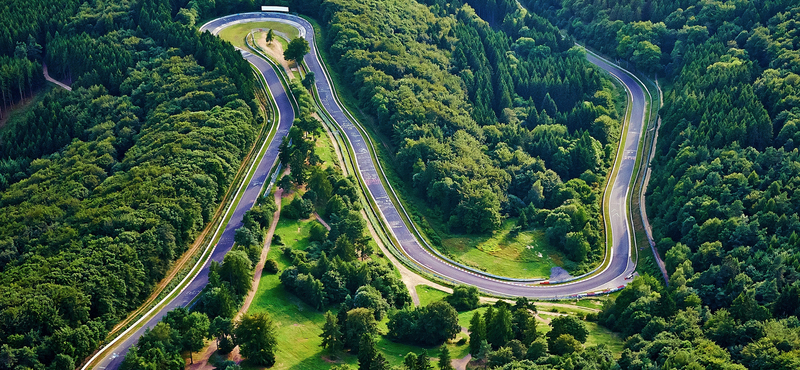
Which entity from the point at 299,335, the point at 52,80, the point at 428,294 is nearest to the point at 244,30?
the point at 52,80

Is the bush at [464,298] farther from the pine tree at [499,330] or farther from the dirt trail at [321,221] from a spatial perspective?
the dirt trail at [321,221]

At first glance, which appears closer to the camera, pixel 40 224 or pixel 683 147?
pixel 40 224

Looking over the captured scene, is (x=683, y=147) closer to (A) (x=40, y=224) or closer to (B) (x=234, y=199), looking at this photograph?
(B) (x=234, y=199)

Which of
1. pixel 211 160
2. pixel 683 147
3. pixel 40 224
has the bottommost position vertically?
pixel 40 224

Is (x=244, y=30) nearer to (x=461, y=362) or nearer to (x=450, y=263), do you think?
(x=450, y=263)

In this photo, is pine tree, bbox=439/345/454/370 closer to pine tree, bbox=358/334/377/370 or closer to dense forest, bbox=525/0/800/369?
pine tree, bbox=358/334/377/370

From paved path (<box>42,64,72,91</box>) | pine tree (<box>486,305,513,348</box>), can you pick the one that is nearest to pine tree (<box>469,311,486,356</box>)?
pine tree (<box>486,305,513,348</box>)

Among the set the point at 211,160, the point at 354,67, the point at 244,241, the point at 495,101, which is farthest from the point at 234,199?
the point at 495,101
